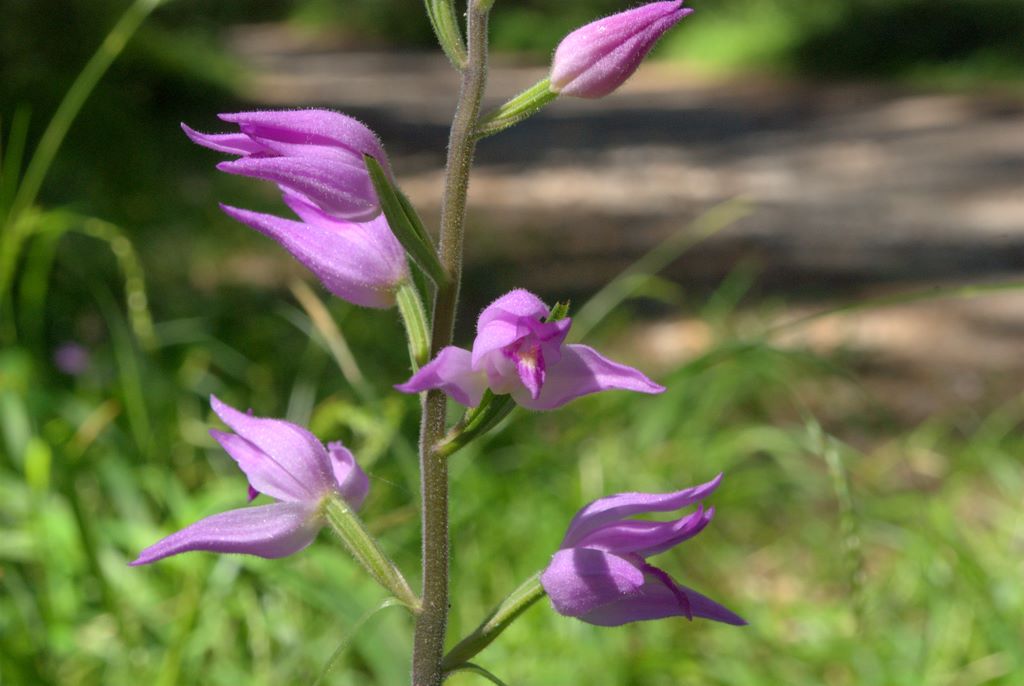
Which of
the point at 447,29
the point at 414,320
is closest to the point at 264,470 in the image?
the point at 414,320

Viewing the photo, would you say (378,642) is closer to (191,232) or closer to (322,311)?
(322,311)

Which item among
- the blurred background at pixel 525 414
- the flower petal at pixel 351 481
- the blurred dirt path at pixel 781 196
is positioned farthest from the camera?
the blurred dirt path at pixel 781 196

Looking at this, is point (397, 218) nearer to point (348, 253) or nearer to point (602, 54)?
point (348, 253)

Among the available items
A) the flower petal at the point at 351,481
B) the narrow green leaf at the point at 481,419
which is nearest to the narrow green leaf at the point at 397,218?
the narrow green leaf at the point at 481,419

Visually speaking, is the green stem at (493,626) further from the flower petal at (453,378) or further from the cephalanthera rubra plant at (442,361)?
the flower petal at (453,378)

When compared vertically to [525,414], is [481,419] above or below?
above
